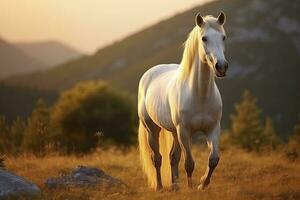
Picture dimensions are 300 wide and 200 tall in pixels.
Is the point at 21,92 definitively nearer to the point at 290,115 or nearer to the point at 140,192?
the point at 290,115

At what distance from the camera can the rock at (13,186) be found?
894 centimetres

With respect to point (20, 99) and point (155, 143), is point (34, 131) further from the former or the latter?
point (20, 99)

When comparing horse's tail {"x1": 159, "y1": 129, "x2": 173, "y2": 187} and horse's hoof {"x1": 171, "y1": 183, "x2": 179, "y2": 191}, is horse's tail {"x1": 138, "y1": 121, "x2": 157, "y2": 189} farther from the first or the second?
horse's hoof {"x1": 171, "y1": 183, "x2": 179, "y2": 191}

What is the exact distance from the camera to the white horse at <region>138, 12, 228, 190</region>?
858cm

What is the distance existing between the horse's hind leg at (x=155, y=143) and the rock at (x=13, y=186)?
2.56 m

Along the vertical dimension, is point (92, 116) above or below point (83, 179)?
below

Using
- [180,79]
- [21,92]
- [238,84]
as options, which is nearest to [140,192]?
[180,79]

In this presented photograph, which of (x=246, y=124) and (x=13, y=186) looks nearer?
(x=13, y=186)

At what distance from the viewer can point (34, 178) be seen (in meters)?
11.7

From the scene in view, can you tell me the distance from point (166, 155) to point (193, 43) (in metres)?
2.88

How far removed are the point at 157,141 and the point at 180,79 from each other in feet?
7.30

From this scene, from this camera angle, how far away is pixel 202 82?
899cm

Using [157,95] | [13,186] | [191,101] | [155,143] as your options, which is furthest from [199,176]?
[13,186]

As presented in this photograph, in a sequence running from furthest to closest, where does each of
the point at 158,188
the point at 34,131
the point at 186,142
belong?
the point at 34,131
the point at 158,188
the point at 186,142
